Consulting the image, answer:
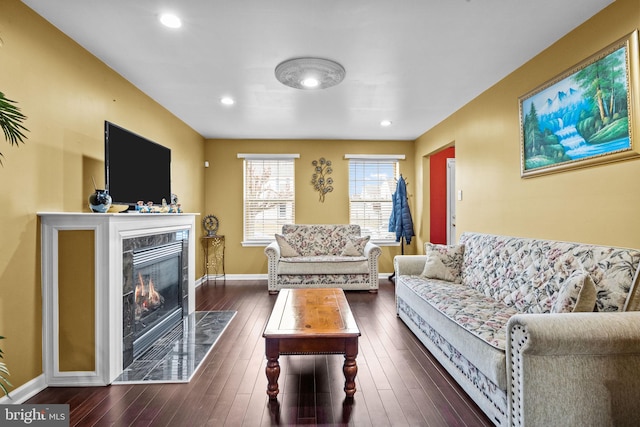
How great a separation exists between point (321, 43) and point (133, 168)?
1.95 metres

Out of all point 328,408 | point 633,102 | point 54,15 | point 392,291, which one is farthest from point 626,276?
point 54,15

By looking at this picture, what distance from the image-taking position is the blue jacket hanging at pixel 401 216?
5516mm

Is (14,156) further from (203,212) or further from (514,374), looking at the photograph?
(203,212)

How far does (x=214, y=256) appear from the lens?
5.76 metres

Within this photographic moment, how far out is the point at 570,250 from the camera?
2.14 metres

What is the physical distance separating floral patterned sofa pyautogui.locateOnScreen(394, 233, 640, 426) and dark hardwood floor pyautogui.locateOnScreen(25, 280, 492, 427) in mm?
223

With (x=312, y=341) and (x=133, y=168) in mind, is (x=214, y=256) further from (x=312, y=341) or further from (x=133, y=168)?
(x=312, y=341)

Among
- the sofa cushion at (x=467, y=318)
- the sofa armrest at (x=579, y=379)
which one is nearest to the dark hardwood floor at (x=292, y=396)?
the sofa cushion at (x=467, y=318)

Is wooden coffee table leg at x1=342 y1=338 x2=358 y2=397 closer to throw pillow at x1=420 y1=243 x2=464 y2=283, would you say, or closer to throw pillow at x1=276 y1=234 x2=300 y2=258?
throw pillow at x1=420 y1=243 x2=464 y2=283

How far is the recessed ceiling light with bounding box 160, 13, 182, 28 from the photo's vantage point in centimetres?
220

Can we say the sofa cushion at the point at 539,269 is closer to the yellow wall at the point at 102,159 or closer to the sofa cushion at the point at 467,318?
the sofa cushion at the point at 467,318

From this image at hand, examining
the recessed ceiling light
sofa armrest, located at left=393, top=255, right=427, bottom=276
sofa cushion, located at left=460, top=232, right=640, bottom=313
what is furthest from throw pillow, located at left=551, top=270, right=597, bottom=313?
the recessed ceiling light

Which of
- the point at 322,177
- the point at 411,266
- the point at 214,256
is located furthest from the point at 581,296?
the point at 214,256

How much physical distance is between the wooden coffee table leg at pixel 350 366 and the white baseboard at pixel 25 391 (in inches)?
78.1
